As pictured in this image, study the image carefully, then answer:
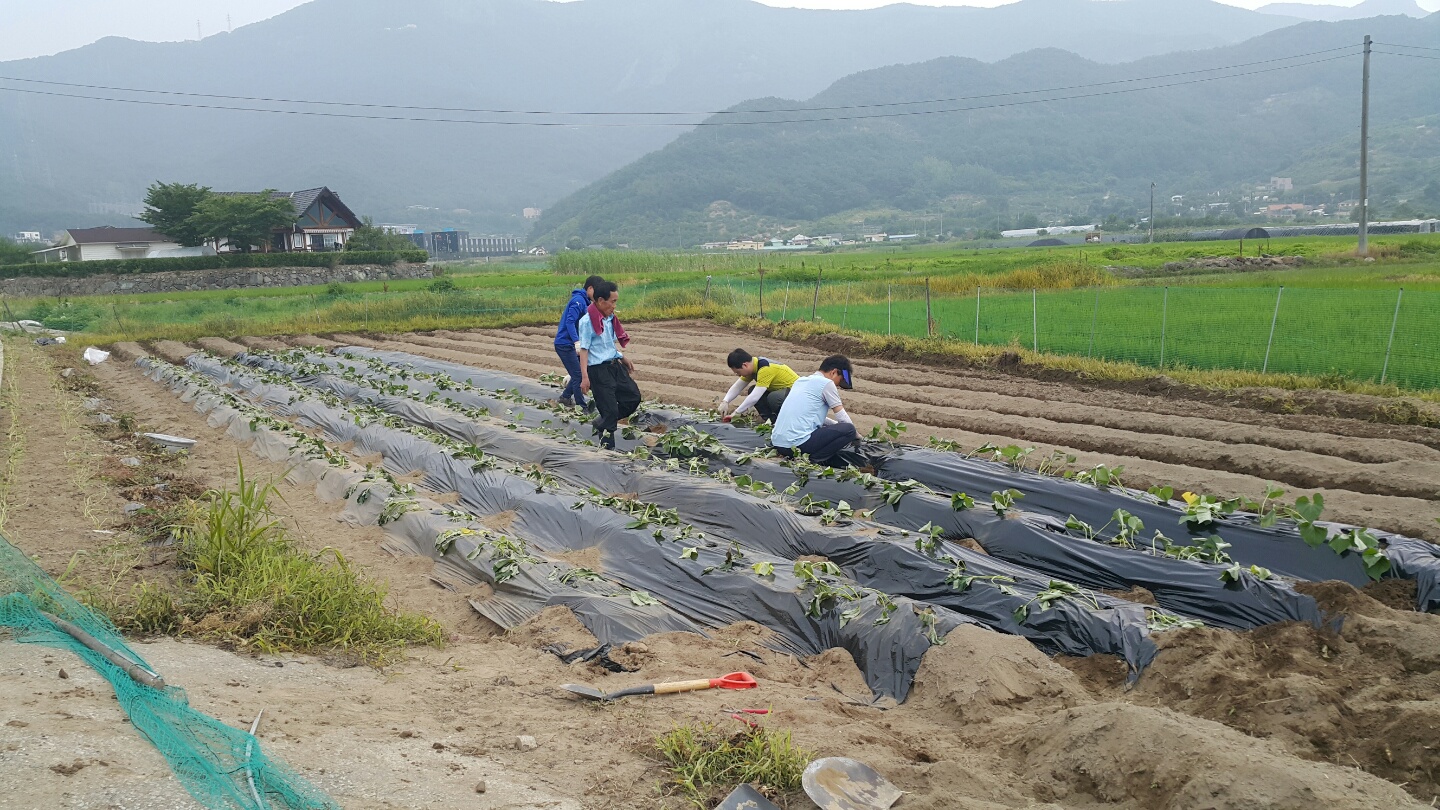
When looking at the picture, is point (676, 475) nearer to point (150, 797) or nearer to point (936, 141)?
point (150, 797)

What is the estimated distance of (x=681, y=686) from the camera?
4.42 metres

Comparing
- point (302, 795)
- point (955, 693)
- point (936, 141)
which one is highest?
point (936, 141)

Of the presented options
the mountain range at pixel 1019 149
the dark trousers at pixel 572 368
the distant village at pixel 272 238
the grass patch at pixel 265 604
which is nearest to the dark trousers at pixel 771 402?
the dark trousers at pixel 572 368

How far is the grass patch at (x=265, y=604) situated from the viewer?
4.84m

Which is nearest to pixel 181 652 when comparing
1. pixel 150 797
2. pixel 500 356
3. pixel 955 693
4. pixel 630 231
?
pixel 150 797

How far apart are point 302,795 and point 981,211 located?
12632cm

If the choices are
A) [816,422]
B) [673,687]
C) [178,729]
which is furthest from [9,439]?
[673,687]

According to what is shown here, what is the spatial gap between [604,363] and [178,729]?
5635mm

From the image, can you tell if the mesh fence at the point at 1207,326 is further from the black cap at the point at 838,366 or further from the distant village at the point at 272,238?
the distant village at the point at 272,238

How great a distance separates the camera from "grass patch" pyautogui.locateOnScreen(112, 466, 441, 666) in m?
4.84

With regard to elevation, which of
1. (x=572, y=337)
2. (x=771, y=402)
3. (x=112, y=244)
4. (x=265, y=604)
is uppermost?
(x=112, y=244)

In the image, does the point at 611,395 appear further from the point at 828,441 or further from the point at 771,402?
the point at 828,441

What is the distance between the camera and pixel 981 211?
401ft

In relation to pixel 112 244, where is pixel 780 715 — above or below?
below
